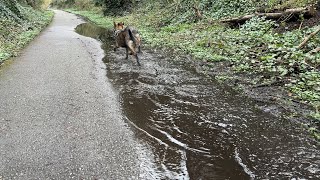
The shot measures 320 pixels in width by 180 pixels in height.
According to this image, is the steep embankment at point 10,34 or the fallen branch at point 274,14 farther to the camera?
the steep embankment at point 10,34

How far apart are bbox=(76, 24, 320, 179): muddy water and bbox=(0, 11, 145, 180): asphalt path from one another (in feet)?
1.16

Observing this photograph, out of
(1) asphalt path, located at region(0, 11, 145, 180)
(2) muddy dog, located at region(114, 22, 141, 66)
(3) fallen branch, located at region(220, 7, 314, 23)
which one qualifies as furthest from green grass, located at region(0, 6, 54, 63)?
(3) fallen branch, located at region(220, 7, 314, 23)

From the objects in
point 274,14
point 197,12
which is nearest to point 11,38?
point 197,12

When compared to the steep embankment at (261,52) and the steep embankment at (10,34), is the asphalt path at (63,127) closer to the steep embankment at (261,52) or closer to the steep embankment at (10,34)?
the steep embankment at (10,34)

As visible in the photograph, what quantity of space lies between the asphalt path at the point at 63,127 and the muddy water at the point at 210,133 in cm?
35

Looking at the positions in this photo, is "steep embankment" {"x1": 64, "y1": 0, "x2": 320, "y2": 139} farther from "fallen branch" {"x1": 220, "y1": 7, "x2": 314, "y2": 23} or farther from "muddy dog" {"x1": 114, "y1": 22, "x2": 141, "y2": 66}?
"muddy dog" {"x1": 114, "y1": 22, "x2": 141, "y2": 66}

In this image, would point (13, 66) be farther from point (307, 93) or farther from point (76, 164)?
point (307, 93)

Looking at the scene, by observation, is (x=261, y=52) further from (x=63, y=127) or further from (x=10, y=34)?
(x=10, y=34)

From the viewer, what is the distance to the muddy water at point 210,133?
3949 mm

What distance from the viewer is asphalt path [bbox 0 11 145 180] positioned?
405 centimetres

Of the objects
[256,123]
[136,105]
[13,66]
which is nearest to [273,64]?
[256,123]

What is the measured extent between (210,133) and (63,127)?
7.62ft

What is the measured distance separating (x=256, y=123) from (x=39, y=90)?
469 centimetres

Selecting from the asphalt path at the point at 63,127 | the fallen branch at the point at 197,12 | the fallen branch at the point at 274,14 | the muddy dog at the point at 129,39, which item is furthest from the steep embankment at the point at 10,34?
the fallen branch at the point at 274,14
